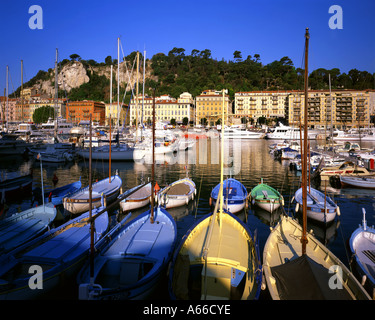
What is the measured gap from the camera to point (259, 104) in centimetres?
12606

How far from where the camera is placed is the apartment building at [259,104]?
124438mm

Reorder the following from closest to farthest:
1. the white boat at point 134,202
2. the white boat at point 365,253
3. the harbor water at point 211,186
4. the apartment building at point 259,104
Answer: the white boat at point 365,253 → the harbor water at point 211,186 → the white boat at point 134,202 → the apartment building at point 259,104

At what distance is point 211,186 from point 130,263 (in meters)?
17.7

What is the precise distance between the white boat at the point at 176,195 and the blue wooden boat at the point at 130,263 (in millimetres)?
6710

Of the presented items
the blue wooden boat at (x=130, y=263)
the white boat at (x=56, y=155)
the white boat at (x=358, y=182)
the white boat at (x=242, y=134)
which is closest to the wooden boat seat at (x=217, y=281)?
the blue wooden boat at (x=130, y=263)

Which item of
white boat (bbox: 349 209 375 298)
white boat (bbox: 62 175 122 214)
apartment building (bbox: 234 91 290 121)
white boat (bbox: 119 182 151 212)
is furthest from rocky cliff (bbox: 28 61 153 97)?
white boat (bbox: 349 209 375 298)

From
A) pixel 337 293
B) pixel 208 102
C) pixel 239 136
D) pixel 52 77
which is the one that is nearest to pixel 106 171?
pixel 337 293

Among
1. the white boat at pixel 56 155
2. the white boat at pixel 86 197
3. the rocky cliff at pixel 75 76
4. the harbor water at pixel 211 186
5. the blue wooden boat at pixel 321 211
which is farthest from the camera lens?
the rocky cliff at pixel 75 76

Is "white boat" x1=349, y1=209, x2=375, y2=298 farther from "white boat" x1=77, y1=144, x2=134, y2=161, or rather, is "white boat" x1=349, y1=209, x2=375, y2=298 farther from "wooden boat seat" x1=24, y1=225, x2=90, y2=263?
"white boat" x1=77, y1=144, x2=134, y2=161

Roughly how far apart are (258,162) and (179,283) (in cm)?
3576

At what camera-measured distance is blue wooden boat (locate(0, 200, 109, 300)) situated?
809 cm

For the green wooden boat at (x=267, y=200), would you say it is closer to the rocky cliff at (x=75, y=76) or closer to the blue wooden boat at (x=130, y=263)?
the blue wooden boat at (x=130, y=263)

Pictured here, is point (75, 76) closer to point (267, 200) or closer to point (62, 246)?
point (267, 200)
